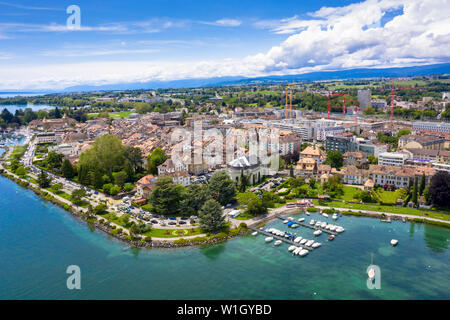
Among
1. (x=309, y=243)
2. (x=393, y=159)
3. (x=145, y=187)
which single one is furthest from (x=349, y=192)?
(x=145, y=187)

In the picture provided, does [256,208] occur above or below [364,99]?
below

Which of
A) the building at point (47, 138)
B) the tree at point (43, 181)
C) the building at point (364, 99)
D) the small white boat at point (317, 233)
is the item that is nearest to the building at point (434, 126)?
the building at point (364, 99)

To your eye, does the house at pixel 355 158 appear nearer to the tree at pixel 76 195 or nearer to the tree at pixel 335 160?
the tree at pixel 335 160

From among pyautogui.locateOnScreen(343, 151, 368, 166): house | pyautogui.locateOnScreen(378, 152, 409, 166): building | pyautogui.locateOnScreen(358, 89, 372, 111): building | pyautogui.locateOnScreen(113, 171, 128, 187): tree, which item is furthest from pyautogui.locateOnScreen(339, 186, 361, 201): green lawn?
pyautogui.locateOnScreen(358, 89, 372, 111): building

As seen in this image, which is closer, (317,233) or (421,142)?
(317,233)

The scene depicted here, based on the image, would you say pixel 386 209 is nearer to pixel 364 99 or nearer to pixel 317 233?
pixel 317 233

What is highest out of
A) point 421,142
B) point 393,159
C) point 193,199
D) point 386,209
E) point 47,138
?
point 421,142

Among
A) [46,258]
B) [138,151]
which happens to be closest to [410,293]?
[46,258]
